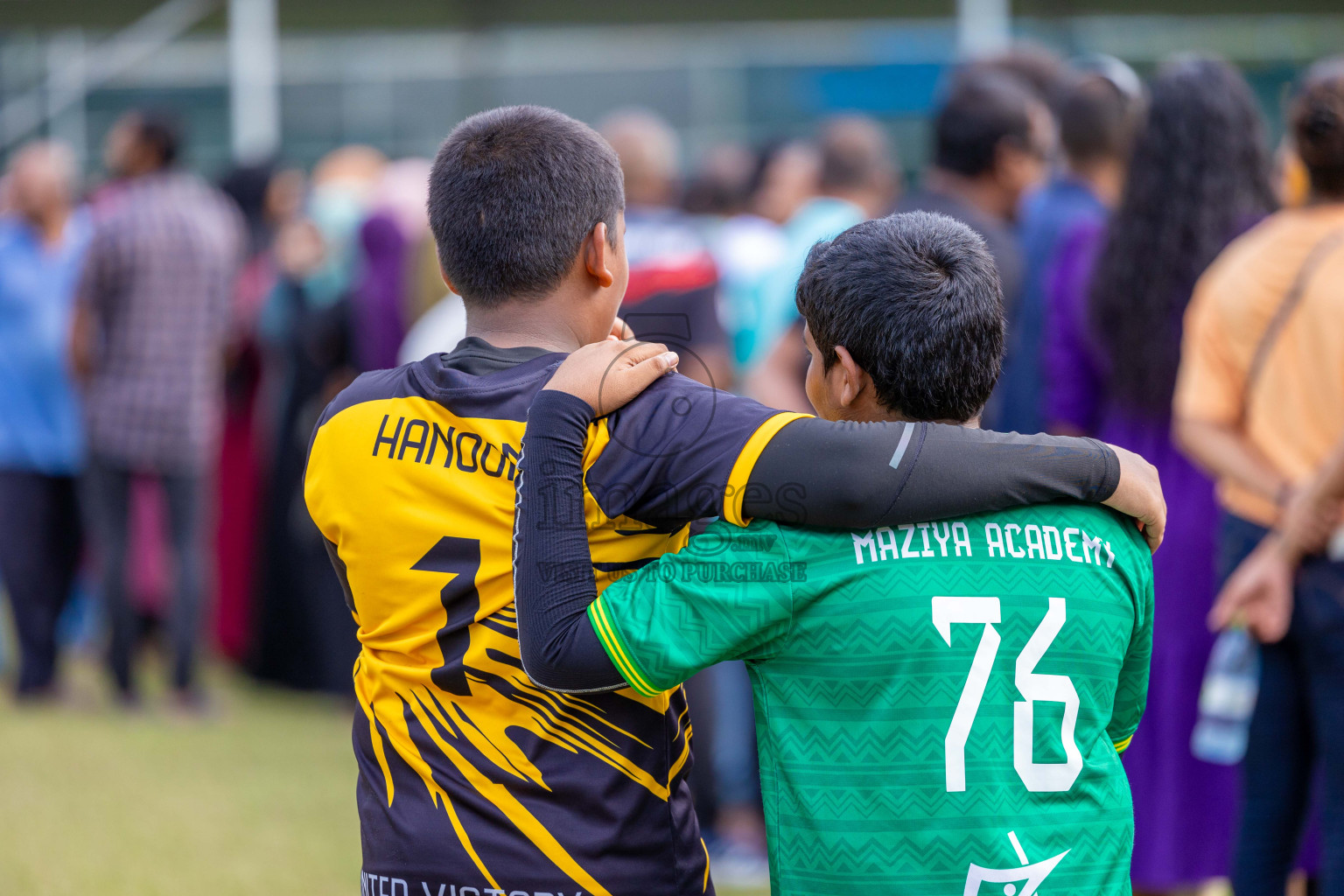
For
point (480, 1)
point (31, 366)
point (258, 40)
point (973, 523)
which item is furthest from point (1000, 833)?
point (480, 1)

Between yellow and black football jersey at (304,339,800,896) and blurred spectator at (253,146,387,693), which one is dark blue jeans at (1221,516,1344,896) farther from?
blurred spectator at (253,146,387,693)

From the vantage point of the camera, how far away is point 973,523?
1.46 meters

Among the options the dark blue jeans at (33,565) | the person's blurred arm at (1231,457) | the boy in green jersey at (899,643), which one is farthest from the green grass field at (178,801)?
the boy in green jersey at (899,643)

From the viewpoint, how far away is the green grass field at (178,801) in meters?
3.79

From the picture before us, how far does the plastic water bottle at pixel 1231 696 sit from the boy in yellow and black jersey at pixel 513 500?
4.28ft

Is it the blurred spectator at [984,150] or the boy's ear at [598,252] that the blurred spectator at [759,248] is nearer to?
the blurred spectator at [984,150]

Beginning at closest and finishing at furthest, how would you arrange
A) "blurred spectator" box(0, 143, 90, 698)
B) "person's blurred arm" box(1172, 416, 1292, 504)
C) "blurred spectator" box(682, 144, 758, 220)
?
"person's blurred arm" box(1172, 416, 1292, 504) < "blurred spectator" box(0, 143, 90, 698) < "blurred spectator" box(682, 144, 758, 220)

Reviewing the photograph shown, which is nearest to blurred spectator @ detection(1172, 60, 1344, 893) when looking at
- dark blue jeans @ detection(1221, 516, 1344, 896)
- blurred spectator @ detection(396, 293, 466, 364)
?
dark blue jeans @ detection(1221, 516, 1344, 896)

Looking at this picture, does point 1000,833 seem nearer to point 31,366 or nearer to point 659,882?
point 659,882

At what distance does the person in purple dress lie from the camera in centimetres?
303

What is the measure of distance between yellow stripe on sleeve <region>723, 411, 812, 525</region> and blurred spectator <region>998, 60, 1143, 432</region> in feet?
7.19

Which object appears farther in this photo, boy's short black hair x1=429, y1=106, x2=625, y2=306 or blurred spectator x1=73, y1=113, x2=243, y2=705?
blurred spectator x1=73, y1=113, x2=243, y2=705

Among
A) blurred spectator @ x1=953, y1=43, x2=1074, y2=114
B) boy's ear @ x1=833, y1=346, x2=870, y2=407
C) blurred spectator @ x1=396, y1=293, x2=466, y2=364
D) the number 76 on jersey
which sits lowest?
blurred spectator @ x1=396, y1=293, x2=466, y2=364

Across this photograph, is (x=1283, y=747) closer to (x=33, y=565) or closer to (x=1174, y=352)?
(x=1174, y=352)
